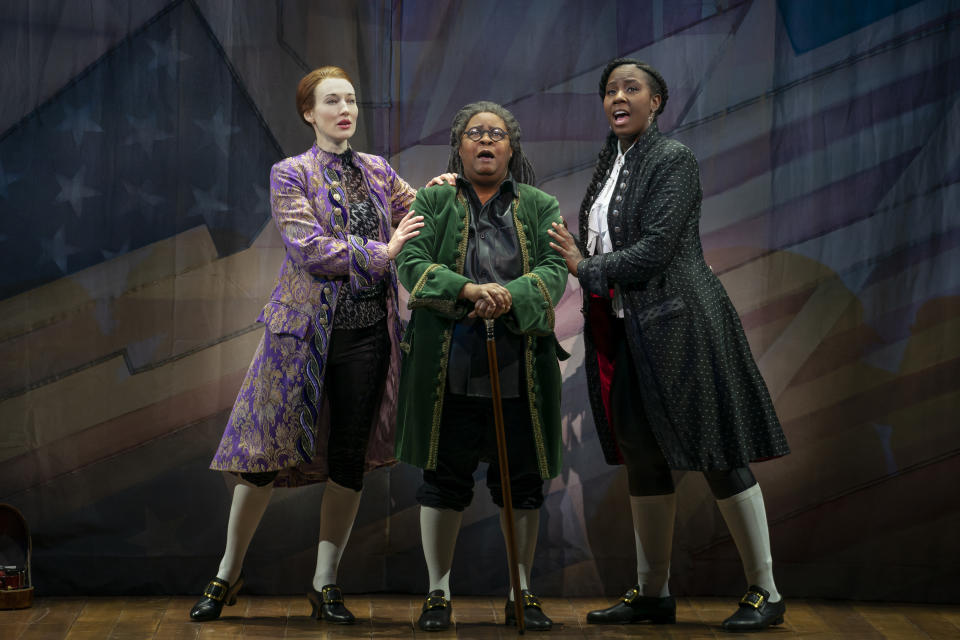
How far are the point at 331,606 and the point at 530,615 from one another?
0.68 m

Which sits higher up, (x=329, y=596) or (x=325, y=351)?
(x=325, y=351)

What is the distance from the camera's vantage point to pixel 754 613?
12.0 feet

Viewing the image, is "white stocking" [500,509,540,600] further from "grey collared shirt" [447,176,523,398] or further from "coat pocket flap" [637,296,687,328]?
"coat pocket flap" [637,296,687,328]

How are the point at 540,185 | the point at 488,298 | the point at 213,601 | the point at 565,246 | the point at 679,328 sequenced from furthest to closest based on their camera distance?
the point at 540,185 → the point at 213,601 → the point at 565,246 → the point at 679,328 → the point at 488,298

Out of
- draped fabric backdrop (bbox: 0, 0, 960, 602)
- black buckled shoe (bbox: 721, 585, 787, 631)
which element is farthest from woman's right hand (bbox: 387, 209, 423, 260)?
black buckled shoe (bbox: 721, 585, 787, 631)

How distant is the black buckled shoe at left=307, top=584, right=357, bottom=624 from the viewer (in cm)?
380

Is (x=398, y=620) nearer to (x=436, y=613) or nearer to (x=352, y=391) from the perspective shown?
(x=436, y=613)

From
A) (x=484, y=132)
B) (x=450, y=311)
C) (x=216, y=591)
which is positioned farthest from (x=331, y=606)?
(x=484, y=132)

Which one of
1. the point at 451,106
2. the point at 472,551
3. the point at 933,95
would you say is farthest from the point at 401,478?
the point at 933,95

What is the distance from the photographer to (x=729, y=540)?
14.3 feet

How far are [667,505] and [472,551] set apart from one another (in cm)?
94

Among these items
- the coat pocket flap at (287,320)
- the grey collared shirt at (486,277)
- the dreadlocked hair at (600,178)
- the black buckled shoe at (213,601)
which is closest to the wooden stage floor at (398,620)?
the black buckled shoe at (213,601)

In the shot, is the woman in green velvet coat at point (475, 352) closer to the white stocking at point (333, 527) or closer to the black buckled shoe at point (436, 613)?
the black buckled shoe at point (436, 613)

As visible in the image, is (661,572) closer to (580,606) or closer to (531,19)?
(580,606)
